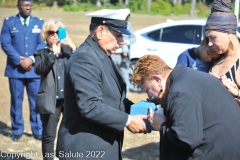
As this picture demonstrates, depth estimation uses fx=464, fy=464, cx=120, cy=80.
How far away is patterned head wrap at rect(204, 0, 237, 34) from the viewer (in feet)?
11.0

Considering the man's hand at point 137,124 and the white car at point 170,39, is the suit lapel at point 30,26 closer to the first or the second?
the white car at point 170,39

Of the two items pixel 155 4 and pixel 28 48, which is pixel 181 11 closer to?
pixel 155 4

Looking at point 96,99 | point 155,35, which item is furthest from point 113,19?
point 155,35

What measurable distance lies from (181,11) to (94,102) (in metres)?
53.6

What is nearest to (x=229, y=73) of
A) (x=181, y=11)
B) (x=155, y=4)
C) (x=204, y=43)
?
(x=204, y=43)

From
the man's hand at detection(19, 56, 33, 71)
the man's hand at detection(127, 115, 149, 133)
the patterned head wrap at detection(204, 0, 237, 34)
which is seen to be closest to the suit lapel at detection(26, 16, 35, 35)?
the man's hand at detection(19, 56, 33, 71)

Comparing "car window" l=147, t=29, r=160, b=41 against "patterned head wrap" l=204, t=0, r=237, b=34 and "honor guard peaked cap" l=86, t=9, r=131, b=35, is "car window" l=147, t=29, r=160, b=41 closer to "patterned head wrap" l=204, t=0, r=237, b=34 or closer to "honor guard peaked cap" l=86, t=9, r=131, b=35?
"patterned head wrap" l=204, t=0, r=237, b=34

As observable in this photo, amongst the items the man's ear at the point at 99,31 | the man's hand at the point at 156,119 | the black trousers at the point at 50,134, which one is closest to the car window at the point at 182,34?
the black trousers at the point at 50,134

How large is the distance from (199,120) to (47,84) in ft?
9.62

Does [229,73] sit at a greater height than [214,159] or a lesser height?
greater

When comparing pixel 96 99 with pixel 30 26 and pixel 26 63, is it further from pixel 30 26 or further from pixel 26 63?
pixel 30 26

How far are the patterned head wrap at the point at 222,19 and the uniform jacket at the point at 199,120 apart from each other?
0.65m

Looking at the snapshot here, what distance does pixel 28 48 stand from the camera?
23.0 ft

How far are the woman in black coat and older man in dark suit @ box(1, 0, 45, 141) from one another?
1476mm
